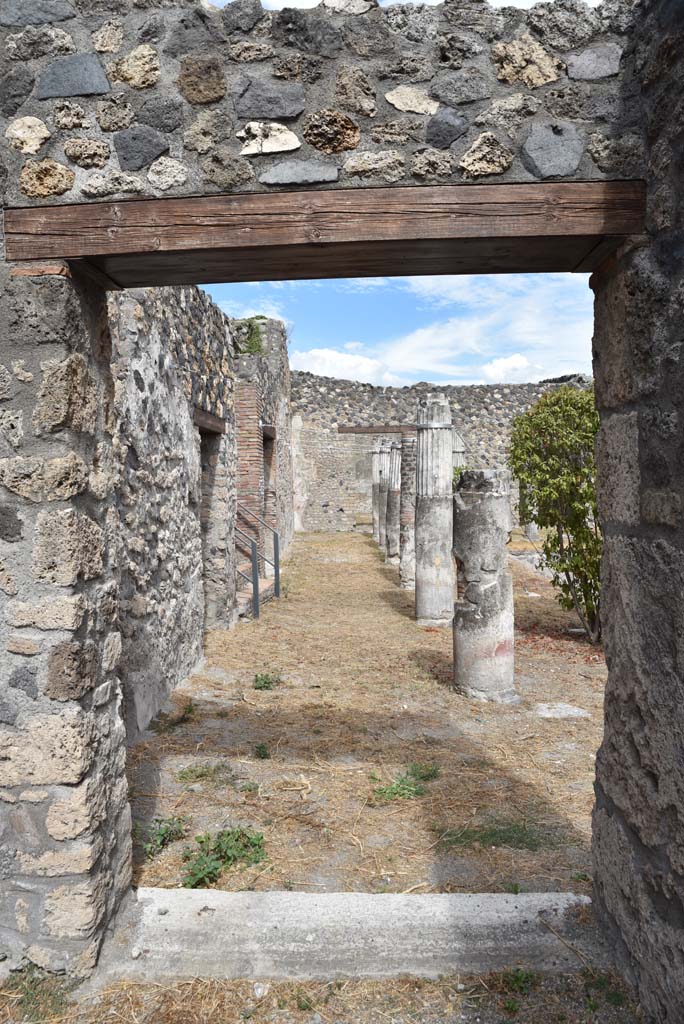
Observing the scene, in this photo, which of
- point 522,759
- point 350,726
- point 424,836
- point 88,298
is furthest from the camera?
point 350,726

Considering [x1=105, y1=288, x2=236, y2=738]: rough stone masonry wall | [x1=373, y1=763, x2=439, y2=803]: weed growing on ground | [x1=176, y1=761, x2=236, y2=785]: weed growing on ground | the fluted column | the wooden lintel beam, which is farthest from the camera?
the fluted column

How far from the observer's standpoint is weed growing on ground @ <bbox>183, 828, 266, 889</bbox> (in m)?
3.21

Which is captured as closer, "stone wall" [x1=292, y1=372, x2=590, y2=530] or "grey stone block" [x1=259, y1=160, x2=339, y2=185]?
"grey stone block" [x1=259, y1=160, x2=339, y2=185]

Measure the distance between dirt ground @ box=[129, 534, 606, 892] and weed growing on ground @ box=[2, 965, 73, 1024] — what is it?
75 cm

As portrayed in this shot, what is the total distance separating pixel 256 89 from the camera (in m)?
2.35

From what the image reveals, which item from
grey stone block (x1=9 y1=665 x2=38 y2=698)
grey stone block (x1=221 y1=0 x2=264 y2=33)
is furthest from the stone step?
grey stone block (x1=221 y1=0 x2=264 y2=33)

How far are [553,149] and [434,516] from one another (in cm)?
769

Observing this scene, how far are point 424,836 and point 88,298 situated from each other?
3164 mm

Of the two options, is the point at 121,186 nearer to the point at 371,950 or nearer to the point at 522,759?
the point at 371,950

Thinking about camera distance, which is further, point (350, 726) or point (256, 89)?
point (350, 726)

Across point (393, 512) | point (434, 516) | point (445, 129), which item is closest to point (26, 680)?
point (445, 129)

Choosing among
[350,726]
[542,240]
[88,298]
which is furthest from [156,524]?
[542,240]

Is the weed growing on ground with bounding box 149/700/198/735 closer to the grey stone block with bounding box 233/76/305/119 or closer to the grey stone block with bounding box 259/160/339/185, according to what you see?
the grey stone block with bounding box 259/160/339/185

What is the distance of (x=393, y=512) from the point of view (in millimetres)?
15516
